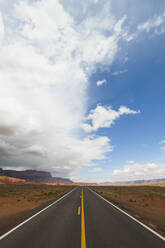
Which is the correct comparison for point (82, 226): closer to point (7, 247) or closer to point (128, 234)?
A: point (128, 234)

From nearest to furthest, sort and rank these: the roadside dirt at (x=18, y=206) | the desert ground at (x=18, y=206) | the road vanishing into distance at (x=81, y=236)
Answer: the road vanishing into distance at (x=81, y=236) < the roadside dirt at (x=18, y=206) < the desert ground at (x=18, y=206)

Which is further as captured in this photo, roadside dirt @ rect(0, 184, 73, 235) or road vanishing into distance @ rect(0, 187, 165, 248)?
roadside dirt @ rect(0, 184, 73, 235)

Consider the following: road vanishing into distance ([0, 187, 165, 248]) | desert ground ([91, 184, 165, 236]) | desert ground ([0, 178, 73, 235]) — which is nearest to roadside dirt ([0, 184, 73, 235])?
desert ground ([0, 178, 73, 235])

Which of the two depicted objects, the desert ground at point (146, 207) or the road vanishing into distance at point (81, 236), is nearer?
the road vanishing into distance at point (81, 236)

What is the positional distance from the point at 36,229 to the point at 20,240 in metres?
1.41

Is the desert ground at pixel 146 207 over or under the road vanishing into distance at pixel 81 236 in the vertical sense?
over

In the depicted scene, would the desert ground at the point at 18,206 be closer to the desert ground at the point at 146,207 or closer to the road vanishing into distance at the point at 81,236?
the road vanishing into distance at the point at 81,236

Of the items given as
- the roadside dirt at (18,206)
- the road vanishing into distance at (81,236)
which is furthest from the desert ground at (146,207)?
the roadside dirt at (18,206)

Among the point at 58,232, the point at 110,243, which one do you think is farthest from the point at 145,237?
the point at 58,232

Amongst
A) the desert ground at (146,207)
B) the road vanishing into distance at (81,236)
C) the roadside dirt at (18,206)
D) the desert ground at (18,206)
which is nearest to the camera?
the road vanishing into distance at (81,236)

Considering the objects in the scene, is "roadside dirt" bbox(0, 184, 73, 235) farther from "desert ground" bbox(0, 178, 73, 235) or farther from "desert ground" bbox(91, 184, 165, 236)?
"desert ground" bbox(91, 184, 165, 236)

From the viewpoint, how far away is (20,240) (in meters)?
5.57

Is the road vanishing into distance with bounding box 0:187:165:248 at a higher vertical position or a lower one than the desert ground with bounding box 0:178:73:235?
lower

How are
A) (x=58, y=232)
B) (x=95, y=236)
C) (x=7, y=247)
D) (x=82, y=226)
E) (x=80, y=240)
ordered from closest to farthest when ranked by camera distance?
1. (x=7, y=247)
2. (x=80, y=240)
3. (x=95, y=236)
4. (x=58, y=232)
5. (x=82, y=226)
